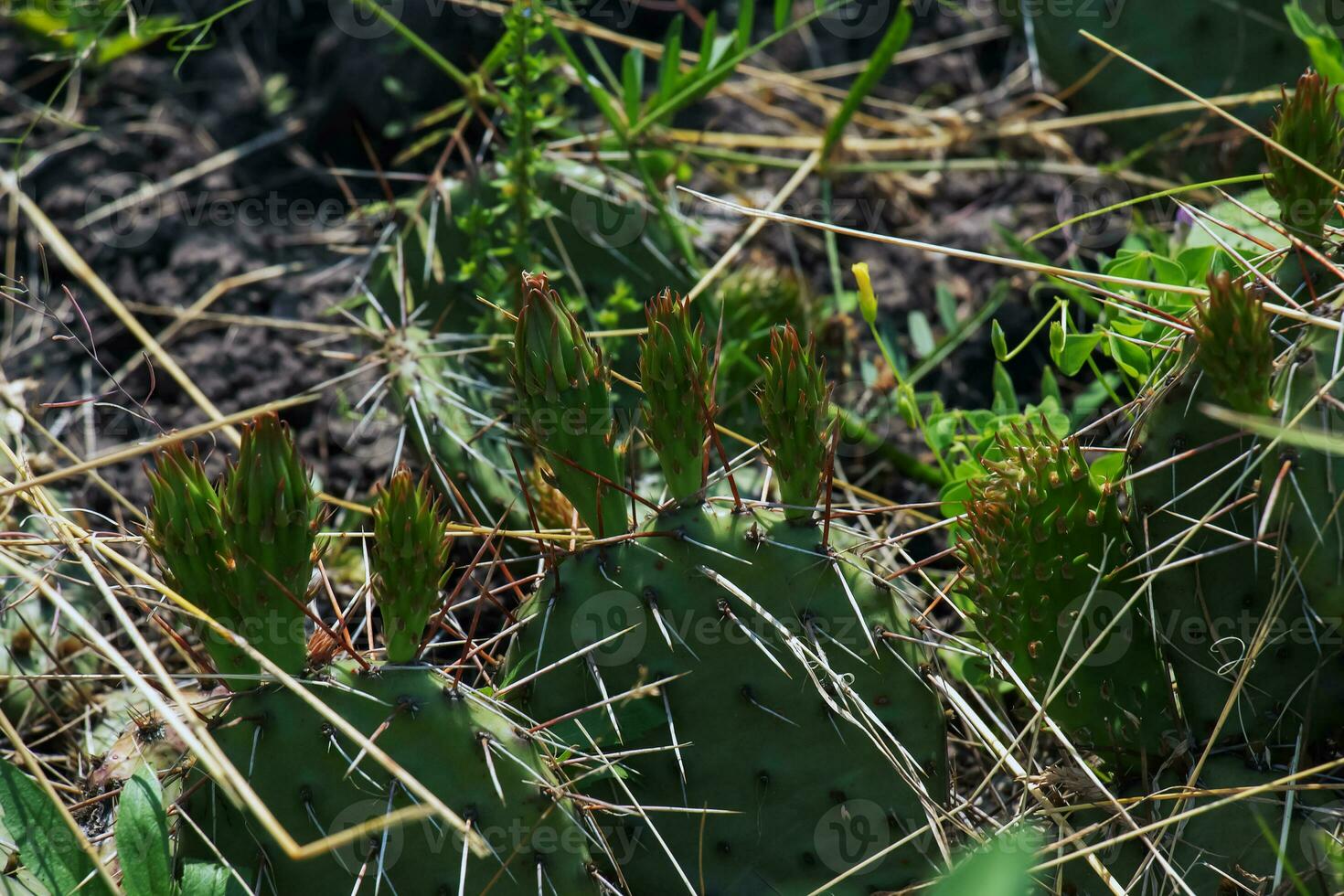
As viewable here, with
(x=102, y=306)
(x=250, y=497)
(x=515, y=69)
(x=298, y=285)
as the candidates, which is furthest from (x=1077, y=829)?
(x=102, y=306)

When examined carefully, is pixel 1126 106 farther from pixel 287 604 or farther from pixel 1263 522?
pixel 287 604

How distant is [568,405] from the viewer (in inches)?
51.5

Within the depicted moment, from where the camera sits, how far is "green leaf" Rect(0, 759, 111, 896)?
47.6 inches

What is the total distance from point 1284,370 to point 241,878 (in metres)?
1.25

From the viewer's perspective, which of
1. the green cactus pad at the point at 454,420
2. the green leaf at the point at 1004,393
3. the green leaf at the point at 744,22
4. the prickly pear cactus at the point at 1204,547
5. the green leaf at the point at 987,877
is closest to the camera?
the green leaf at the point at 987,877

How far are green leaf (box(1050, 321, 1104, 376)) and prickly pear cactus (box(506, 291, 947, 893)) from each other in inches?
17.3

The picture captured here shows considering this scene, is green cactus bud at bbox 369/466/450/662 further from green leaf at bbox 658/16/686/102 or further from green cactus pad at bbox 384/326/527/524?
green leaf at bbox 658/16/686/102

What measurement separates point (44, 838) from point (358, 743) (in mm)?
391

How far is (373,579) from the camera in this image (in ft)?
4.03

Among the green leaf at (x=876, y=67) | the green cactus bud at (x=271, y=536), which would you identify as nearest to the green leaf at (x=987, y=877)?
the green cactus bud at (x=271, y=536)

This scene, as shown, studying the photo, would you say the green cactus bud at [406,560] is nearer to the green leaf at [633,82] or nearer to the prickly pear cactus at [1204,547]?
the prickly pear cactus at [1204,547]

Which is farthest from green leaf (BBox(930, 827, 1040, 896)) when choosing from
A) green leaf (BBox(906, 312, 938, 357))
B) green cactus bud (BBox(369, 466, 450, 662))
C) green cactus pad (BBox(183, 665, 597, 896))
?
green leaf (BBox(906, 312, 938, 357))

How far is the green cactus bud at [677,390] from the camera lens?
1258mm

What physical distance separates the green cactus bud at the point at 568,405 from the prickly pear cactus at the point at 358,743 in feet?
0.61
